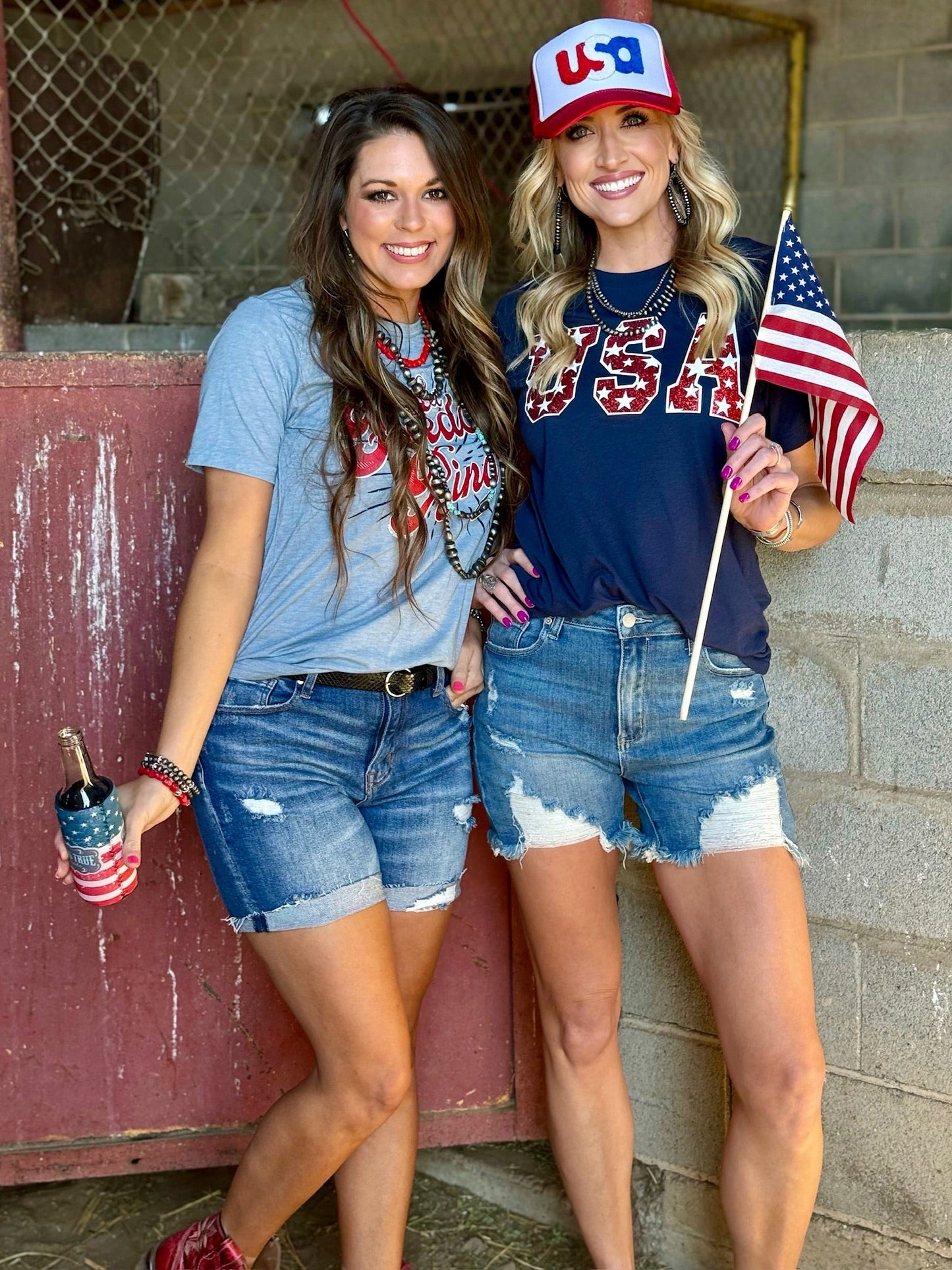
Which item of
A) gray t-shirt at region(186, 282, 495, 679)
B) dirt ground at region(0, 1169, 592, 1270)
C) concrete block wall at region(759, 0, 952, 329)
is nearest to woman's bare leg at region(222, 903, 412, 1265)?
gray t-shirt at region(186, 282, 495, 679)

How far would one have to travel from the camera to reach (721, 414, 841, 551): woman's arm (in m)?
1.95

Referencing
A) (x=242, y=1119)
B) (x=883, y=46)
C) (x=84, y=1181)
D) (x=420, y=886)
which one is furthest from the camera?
(x=883, y=46)

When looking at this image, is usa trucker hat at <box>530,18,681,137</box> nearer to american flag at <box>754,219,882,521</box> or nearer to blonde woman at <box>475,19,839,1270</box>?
blonde woman at <box>475,19,839,1270</box>

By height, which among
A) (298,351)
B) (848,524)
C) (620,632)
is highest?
(298,351)

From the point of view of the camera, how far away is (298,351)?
203 cm

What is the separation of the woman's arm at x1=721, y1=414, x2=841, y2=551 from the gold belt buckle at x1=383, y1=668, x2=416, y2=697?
570 mm

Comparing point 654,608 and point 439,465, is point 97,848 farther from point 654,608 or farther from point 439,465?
point 654,608

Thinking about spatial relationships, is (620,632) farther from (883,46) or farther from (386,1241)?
(883,46)

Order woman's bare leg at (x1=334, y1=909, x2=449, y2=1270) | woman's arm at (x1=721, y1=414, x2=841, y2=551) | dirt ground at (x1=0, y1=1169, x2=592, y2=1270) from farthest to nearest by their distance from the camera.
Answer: dirt ground at (x1=0, y1=1169, x2=592, y2=1270) < woman's bare leg at (x1=334, y1=909, x2=449, y2=1270) < woman's arm at (x1=721, y1=414, x2=841, y2=551)

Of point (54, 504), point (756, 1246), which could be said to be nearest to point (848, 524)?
point (756, 1246)

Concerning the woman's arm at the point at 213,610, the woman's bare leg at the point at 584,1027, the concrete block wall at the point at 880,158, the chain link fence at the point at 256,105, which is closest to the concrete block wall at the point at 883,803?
the woman's bare leg at the point at 584,1027

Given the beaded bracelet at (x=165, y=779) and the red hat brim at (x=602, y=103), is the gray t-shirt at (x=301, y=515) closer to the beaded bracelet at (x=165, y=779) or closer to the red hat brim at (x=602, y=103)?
the beaded bracelet at (x=165, y=779)

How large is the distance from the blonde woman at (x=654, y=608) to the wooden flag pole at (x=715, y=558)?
22 millimetres

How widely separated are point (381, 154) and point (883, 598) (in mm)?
1144
